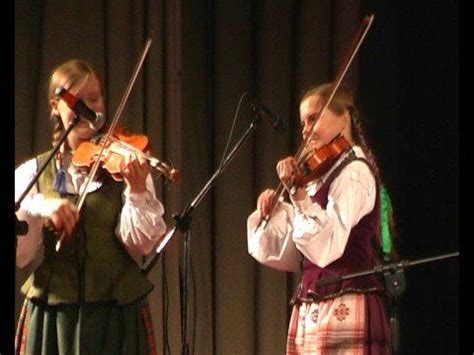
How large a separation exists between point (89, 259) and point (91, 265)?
0.6 inches

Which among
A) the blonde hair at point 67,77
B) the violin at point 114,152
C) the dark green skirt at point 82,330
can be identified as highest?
the blonde hair at point 67,77

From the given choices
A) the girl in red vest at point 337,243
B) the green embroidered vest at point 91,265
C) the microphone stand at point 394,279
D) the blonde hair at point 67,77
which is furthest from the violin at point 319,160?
the blonde hair at point 67,77

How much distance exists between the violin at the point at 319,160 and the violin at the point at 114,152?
0.34m

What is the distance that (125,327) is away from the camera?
2734 millimetres

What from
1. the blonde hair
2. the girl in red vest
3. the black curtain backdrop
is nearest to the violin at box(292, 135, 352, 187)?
the girl in red vest

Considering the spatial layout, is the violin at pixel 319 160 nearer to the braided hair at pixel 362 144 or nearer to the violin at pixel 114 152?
the braided hair at pixel 362 144

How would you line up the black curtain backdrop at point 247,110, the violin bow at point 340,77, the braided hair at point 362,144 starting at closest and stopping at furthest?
the violin bow at point 340,77, the braided hair at point 362,144, the black curtain backdrop at point 247,110

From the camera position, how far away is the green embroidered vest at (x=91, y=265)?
2.70m

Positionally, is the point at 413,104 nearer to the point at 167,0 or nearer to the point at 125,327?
the point at 167,0

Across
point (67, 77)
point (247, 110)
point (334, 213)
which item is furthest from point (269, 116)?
point (247, 110)

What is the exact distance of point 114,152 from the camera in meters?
2.70

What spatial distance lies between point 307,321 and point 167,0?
144cm

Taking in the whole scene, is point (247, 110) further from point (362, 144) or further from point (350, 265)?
point (350, 265)

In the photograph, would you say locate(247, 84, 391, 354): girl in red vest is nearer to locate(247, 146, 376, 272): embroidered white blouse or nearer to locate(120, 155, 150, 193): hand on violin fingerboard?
locate(247, 146, 376, 272): embroidered white blouse
